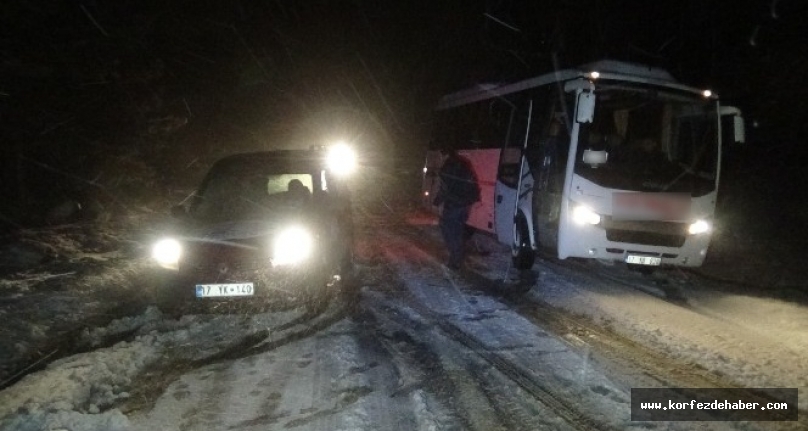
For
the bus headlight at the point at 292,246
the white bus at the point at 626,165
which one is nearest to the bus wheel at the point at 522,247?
the white bus at the point at 626,165

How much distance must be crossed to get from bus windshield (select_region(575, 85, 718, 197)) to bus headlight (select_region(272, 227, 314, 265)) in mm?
4271

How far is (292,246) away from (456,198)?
3.95 m

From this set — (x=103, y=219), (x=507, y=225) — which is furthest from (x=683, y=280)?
(x=103, y=219)

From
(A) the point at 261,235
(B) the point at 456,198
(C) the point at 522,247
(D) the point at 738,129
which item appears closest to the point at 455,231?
(B) the point at 456,198

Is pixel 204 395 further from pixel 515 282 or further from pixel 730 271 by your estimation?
pixel 730 271

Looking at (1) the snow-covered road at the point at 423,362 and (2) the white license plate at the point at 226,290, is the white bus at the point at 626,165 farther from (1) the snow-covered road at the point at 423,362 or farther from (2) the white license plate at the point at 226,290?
(2) the white license plate at the point at 226,290

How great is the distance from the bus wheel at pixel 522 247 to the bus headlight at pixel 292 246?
4.37 meters

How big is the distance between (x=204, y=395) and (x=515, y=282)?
5.70m

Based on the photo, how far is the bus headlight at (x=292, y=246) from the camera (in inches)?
286

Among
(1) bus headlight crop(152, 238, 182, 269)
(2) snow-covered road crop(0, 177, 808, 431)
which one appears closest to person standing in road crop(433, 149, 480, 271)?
(2) snow-covered road crop(0, 177, 808, 431)

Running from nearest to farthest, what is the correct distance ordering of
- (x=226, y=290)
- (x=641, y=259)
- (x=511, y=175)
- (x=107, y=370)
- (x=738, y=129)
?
(x=107, y=370)
(x=226, y=290)
(x=641, y=259)
(x=738, y=129)
(x=511, y=175)

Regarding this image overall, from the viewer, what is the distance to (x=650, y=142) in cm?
921

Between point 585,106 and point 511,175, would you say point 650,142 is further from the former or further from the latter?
point 511,175

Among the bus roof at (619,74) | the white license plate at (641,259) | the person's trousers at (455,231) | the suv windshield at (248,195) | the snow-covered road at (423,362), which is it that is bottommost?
the snow-covered road at (423,362)
